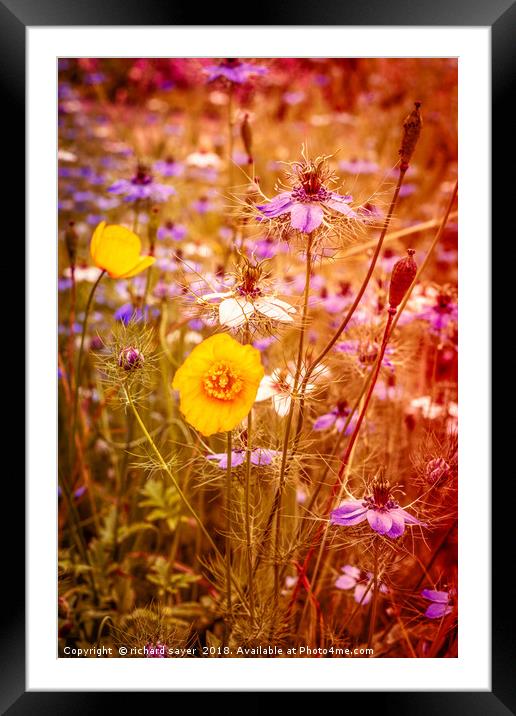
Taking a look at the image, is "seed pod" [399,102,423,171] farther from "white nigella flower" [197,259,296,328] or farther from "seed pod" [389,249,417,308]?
"white nigella flower" [197,259,296,328]

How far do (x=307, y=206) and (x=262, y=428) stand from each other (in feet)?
1.04

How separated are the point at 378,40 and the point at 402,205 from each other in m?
0.76

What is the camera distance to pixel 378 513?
786mm

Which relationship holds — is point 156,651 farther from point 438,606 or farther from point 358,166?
point 358,166

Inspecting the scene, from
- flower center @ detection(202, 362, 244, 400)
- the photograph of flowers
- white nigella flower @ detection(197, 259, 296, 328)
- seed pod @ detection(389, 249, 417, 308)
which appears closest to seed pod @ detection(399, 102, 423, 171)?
the photograph of flowers

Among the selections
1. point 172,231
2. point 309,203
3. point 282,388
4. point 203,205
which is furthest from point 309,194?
point 203,205

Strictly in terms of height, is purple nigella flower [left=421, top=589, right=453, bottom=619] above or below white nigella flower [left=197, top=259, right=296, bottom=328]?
below

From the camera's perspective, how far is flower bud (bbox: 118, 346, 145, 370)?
820 mm

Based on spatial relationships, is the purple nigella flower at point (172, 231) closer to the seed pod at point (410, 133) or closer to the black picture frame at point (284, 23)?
the black picture frame at point (284, 23)

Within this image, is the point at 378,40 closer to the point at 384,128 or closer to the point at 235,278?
the point at 235,278

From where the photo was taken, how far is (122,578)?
1.07 meters

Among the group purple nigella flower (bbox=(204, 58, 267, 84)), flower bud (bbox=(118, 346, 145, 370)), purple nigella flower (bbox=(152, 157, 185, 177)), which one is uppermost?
purple nigella flower (bbox=(204, 58, 267, 84))

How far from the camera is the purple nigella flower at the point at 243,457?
82 centimetres
